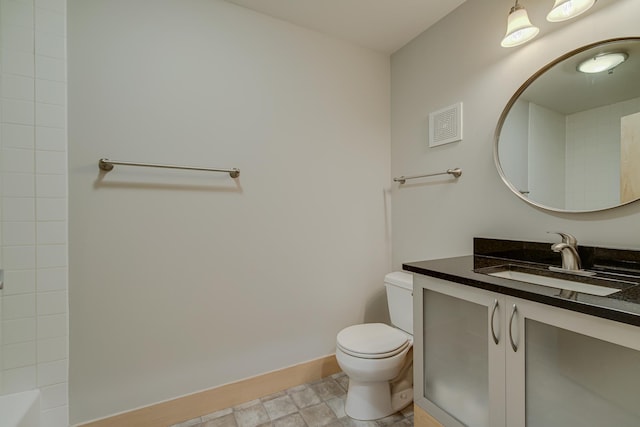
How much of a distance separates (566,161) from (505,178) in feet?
0.80

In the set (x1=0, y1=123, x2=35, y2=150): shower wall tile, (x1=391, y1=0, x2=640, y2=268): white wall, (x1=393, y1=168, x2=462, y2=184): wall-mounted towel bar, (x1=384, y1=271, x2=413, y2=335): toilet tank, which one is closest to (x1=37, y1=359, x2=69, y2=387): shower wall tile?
(x1=0, y1=123, x2=35, y2=150): shower wall tile

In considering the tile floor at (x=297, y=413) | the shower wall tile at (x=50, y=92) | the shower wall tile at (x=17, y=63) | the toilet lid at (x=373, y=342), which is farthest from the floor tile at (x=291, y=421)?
the shower wall tile at (x=17, y=63)

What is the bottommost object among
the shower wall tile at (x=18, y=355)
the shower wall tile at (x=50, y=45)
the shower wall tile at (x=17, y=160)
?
the shower wall tile at (x=18, y=355)

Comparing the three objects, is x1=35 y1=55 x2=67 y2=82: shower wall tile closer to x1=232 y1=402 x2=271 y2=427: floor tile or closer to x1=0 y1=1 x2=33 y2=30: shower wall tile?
x1=0 y1=1 x2=33 y2=30: shower wall tile

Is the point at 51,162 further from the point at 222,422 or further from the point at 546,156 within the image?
the point at 546,156

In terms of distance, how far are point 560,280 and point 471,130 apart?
0.90 meters

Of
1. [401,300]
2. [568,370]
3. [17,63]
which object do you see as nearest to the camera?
[568,370]

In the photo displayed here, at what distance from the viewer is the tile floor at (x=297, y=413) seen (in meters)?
1.50

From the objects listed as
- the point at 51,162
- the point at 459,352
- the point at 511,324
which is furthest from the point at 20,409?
the point at 511,324

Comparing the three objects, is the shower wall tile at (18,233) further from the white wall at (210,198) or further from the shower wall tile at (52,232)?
the white wall at (210,198)

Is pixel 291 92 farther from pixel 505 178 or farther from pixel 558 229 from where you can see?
pixel 558 229

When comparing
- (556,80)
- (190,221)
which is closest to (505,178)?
(556,80)

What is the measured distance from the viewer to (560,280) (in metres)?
1.12

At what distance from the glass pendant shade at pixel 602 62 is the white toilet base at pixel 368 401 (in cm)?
176
